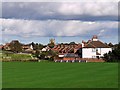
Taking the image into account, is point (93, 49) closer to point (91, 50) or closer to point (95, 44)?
point (91, 50)

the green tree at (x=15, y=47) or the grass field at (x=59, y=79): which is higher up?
the green tree at (x=15, y=47)

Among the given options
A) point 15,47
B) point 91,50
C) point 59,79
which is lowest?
point 59,79

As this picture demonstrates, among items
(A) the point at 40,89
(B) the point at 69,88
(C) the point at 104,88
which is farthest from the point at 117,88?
(A) the point at 40,89

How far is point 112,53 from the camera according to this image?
8681cm

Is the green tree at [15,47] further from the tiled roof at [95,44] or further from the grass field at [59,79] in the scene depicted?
the grass field at [59,79]

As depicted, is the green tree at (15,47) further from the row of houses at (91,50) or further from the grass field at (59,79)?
the grass field at (59,79)

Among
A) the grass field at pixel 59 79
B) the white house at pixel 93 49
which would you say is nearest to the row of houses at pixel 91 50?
the white house at pixel 93 49

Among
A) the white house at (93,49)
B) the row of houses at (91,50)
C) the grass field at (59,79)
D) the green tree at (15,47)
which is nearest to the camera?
the grass field at (59,79)

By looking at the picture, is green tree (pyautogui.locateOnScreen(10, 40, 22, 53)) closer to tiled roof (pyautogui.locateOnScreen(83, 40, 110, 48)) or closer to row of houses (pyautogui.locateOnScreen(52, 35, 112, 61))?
row of houses (pyautogui.locateOnScreen(52, 35, 112, 61))

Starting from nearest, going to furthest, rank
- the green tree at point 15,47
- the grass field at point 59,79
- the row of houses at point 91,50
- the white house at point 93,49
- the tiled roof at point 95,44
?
the grass field at point 59,79 → the row of houses at point 91,50 → the white house at point 93,49 → the tiled roof at point 95,44 → the green tree at point 15,47

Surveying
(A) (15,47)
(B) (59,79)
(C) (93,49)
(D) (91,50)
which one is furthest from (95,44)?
(B) (59,79)

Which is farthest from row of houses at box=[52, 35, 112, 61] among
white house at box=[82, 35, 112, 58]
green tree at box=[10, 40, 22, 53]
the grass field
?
the grass field

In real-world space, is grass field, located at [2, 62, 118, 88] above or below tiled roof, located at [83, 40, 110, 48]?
below

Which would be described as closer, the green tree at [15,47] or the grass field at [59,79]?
the grass field at [59,79]
